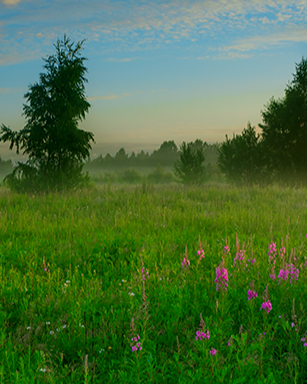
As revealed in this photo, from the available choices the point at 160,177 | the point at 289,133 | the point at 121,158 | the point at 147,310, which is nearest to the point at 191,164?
the point at 289,133

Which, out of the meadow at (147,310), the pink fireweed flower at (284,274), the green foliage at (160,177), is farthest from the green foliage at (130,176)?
the pink fireweed flower at (284,274)

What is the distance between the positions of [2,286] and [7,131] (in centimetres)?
1227

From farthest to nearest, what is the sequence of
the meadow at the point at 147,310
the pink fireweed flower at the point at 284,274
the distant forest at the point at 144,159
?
the distant forest at the point at 144,159 < the pink fireweed flower at the point at 284,274 < the meadow at the point at 147,310

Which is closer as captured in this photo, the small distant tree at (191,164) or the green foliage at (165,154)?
the small distant tree at (191,164)

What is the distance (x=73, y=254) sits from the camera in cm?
507

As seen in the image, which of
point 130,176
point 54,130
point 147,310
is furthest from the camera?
point 130,176

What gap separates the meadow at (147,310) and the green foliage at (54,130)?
27.2 feet

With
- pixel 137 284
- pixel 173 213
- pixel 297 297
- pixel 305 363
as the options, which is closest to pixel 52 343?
pixel 137 284

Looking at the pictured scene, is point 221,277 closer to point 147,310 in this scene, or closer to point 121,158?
point 147,310

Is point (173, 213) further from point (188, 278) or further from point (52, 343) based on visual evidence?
point (52, 343)

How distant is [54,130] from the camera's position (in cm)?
1386

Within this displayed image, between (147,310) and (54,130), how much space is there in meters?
12.3

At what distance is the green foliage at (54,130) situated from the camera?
14.1 m

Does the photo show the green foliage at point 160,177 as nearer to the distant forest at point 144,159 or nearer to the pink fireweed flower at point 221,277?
the distant forest at point 144,159
